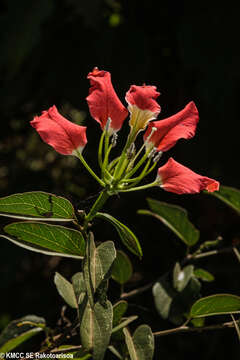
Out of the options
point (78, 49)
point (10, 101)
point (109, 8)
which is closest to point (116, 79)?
point (78, 49)

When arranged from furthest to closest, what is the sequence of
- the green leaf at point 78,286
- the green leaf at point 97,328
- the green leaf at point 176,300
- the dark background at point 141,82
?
the dark background at point 141,82 < the green leaf at point 176,300 < the green leaf at point 78,286 < the green leaf at point 97,328

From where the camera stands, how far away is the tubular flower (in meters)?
0.70

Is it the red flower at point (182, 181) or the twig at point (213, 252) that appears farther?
the twig at point (213, 252)

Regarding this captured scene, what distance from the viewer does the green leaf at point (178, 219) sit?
2.93ft

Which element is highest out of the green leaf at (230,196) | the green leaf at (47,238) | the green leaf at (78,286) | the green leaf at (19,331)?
the green leaf at (47,238)

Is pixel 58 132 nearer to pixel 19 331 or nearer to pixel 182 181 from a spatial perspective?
pixel 182 181

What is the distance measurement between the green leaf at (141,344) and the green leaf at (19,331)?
216 millimetres

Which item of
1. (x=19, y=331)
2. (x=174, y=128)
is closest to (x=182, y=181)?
(x=174, y=128)

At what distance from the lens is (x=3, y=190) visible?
66.0 inches

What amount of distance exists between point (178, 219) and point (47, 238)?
1.08ft

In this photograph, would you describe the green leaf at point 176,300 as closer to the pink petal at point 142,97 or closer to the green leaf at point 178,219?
the green leaf at point 178,219

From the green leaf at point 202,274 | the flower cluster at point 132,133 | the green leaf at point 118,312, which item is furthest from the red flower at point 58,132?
the green leaf at point 202,274

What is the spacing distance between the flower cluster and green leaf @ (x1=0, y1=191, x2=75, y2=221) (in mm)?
68

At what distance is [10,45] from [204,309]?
91 centimetres
